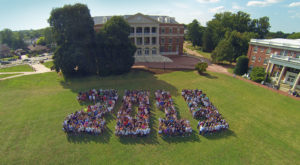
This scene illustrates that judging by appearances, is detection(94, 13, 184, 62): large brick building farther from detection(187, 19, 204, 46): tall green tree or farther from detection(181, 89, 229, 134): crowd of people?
detection(187, 19, 204, 46): tall green tree

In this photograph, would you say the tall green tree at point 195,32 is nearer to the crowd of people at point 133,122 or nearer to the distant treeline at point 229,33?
the distant treeline at point 229,33

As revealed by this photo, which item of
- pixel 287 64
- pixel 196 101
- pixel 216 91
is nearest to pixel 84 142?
pixel 196 101

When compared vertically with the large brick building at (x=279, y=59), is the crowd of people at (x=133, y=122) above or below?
below

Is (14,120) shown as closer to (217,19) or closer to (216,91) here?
(216,91)

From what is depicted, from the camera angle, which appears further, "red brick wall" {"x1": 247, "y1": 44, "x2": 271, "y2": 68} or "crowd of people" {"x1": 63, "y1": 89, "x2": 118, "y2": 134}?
"red brick wall" {"x1": 247, "y1": 44, "x2": 271, "y2": 68}

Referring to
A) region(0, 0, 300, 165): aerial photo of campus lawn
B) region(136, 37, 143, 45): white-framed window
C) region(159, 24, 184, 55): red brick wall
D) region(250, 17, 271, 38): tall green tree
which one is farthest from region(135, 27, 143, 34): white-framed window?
region(250, 17, 271, 38): tall green tree

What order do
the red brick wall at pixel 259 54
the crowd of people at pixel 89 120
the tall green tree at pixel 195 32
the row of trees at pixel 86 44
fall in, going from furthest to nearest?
the tall green tree at pixel 195 32 < the red brick wall at pixel 259 54 < the row of trees at pixel 86 44 < the crowd of people at pixel 89 120

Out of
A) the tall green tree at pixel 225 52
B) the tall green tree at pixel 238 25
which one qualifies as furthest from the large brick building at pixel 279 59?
the tall green tree at pixel 238 25

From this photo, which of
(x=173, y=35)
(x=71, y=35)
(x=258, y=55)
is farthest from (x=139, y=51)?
(x=258, y=55)
